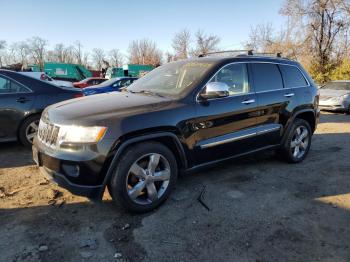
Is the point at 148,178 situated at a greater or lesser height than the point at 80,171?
lesser

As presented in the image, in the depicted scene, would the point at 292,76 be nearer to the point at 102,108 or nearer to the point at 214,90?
the point at 214,90

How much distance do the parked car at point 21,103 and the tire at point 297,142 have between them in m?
4.32

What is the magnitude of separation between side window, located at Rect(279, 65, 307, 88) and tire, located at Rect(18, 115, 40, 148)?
4.54 metres

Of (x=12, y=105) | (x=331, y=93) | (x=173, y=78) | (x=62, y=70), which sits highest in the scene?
(x=62, y=70)

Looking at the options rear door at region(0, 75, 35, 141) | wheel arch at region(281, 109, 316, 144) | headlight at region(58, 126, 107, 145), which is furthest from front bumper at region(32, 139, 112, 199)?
wheel arch at region(281, 109, 316, 144)

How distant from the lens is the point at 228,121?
4059 mm

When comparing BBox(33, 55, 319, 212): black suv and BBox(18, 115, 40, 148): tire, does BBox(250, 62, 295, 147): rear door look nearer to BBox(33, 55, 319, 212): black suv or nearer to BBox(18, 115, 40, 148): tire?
BBox(33, 55, 319, 212): black suv

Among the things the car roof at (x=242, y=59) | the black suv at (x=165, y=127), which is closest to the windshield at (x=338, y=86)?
the car roof at (x=242, y=59)

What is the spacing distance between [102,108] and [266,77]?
2660 mm

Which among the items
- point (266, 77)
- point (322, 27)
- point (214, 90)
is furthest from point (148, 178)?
point (322, 27)

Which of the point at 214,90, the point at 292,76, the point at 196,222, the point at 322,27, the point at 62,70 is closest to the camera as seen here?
the point at 196,222

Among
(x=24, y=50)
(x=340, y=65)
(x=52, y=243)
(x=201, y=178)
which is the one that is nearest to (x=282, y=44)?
(x=340, y=65)

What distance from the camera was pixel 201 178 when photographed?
4.57 m

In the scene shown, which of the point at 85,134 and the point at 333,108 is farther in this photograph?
the point at 333,108
